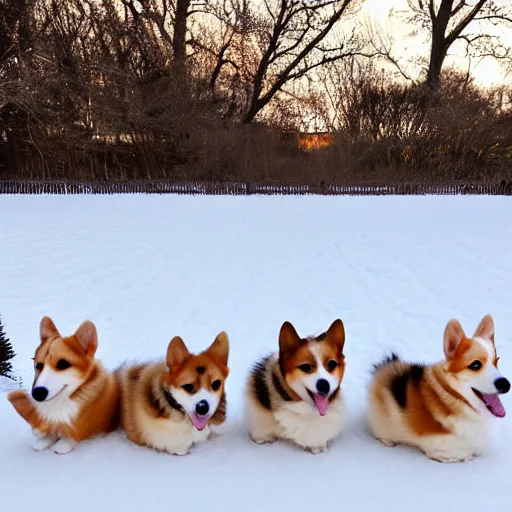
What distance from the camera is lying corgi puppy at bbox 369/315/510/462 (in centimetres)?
219

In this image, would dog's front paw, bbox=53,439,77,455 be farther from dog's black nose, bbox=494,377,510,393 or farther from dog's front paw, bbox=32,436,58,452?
dog's black nose, bbox=494,377,510,393

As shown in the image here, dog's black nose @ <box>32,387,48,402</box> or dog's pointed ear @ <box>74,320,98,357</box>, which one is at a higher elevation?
dog's pointed ear @ <box>74,320,98,357</box>

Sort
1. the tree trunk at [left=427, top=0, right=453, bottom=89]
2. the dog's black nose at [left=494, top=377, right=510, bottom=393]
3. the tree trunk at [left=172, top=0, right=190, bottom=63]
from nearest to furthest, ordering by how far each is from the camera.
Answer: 1. the dog's black nose at [left=494, top=377, right=510, bottom=393]
2. the tree trunk at [left=172, top=0, right=190, bottom=63]
3. the tree trunk at [left=427, top=0, right=453, bottom=89]

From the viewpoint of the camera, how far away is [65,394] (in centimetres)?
230

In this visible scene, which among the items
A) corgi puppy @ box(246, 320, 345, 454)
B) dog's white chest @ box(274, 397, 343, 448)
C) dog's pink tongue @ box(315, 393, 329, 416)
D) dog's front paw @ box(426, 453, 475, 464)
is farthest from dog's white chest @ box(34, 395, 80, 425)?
dog's front paw @ box(426, 453, 475, 464)

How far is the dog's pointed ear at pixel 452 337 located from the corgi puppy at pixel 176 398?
1.15m

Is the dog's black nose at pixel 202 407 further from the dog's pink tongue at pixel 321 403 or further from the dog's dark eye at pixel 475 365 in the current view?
the dog's dark eye at pixel 475 365

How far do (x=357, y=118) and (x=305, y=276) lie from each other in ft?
49.9

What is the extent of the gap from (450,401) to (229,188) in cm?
1230

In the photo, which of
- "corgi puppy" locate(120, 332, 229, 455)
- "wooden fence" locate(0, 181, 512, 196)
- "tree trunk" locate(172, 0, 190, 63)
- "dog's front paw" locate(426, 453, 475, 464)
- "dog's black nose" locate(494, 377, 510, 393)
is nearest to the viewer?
"dog's black nose" locate(494, 377, 510, 393)

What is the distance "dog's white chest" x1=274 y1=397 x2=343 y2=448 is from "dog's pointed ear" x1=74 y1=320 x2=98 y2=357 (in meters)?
1.06

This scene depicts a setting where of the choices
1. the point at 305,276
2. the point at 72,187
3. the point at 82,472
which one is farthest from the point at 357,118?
the point at 82,472

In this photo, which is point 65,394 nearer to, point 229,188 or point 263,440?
point 263,440

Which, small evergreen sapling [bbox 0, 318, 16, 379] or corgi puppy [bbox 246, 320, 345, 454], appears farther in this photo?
small evergreen sapling [bbox 0, 318, 16, 379]
